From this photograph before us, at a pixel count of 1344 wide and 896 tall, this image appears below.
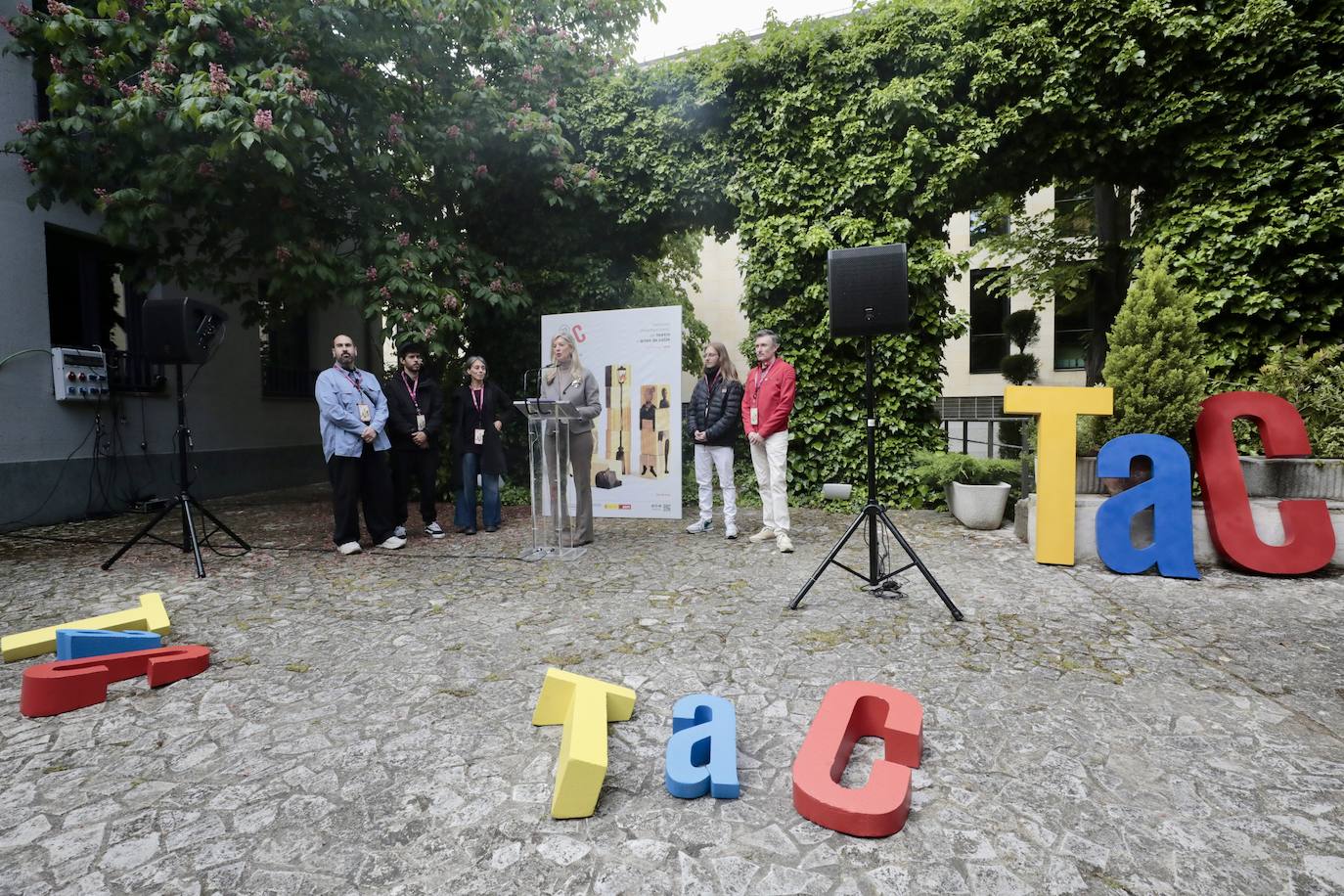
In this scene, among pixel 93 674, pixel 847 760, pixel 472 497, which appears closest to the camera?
pixel 847 760

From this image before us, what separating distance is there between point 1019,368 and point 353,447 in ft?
54.0

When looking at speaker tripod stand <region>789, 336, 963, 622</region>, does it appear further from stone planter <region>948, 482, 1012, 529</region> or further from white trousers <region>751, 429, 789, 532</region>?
stone planter <region>948, 482, 1012, 529</region>

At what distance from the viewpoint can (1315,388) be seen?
5621mm

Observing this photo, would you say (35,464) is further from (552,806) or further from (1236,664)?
(1236,664)

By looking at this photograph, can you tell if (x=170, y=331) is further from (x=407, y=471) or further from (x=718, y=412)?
(x=718, y=412)

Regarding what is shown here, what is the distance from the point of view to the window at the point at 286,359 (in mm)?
11023

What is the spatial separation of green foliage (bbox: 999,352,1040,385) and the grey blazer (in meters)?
14.4

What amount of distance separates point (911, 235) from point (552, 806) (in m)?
7.67

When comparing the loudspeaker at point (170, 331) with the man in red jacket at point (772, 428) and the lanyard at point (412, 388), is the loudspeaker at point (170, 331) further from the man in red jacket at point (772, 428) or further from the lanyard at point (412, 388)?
the man in red jacket at point (772, 428)

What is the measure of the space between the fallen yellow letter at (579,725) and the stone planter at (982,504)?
5320mm

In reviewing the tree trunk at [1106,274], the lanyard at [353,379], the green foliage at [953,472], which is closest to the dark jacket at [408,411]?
the lanyard at [353,379]

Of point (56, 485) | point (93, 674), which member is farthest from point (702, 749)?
point (56, 485)

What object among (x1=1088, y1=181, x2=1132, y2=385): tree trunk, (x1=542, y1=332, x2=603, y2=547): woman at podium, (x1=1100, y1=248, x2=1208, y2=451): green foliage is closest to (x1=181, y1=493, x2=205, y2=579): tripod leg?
(x1=542, y1=332, x2=603, y2=547): woman at podium

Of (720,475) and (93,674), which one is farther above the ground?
(720,475)
